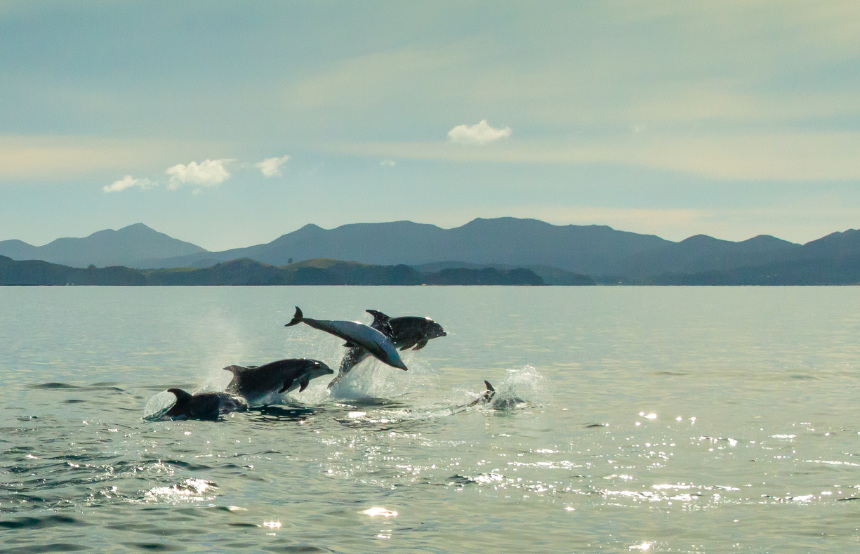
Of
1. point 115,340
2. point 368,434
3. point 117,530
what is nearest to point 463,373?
point 368,434

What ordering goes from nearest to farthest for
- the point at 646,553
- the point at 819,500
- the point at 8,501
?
the point at 646,553, the point at 8,501, the point at 819,500

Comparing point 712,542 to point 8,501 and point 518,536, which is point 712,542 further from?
point 8,501

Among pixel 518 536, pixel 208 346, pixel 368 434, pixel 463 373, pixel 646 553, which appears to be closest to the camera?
pixel 646 553

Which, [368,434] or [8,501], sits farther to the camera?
[368,434]

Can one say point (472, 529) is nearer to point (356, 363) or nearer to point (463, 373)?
point (356, 363)

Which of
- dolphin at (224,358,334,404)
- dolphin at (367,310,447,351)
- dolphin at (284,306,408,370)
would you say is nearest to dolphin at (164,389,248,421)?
dolphin at (224,358,334,404)

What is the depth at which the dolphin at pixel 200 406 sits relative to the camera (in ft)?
77.8

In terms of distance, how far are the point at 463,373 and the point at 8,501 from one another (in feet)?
92.4

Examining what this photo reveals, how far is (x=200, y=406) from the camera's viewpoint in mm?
24172

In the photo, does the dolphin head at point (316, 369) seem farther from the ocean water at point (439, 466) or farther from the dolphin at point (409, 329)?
the dolphin at point (409, 329)

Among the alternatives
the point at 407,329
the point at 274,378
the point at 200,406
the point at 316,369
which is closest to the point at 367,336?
the point at 407,329

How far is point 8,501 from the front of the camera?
13789mm

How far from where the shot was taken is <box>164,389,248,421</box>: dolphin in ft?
77.8

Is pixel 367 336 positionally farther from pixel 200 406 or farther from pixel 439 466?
pixel 439 466
